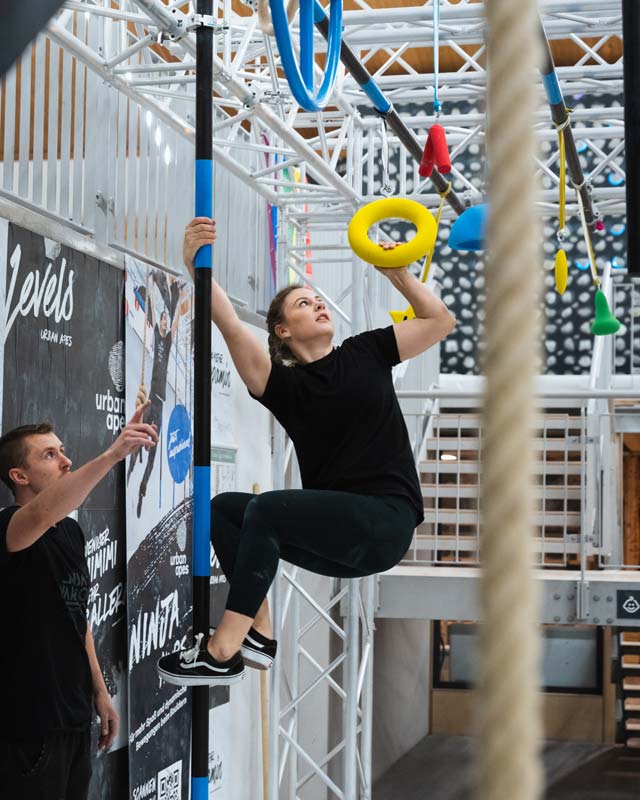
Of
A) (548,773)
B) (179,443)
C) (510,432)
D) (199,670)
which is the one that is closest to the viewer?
(510,432)

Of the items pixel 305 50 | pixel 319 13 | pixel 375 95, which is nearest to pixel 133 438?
pixel 305 50

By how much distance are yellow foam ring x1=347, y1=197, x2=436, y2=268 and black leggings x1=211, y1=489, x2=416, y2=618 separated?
0.63 metres

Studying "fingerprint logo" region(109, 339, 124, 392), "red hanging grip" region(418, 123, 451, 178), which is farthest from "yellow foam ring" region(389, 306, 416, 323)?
"fingerprint logo" region(109, 339, 124, 392)

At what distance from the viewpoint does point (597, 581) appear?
7219 millimetres

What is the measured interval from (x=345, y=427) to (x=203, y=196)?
0.74 metres

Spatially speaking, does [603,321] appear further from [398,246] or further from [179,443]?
[398,246]

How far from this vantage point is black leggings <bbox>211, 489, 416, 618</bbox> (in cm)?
275

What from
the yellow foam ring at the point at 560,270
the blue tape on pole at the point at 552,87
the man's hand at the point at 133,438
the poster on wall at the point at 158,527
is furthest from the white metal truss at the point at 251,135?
the man's hand at the point at 133,438

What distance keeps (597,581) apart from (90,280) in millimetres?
4072

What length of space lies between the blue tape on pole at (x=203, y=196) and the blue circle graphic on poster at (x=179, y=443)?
286 centimetres

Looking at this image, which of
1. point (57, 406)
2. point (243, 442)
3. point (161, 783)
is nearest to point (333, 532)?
point (57, 406)

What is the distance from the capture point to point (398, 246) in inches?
119

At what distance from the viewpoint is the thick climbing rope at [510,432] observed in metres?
0.55

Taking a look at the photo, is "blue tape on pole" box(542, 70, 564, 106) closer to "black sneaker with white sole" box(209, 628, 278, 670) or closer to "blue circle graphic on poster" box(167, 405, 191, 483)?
"blue circle graphic on poster" box(167, 405, 191, 483)
